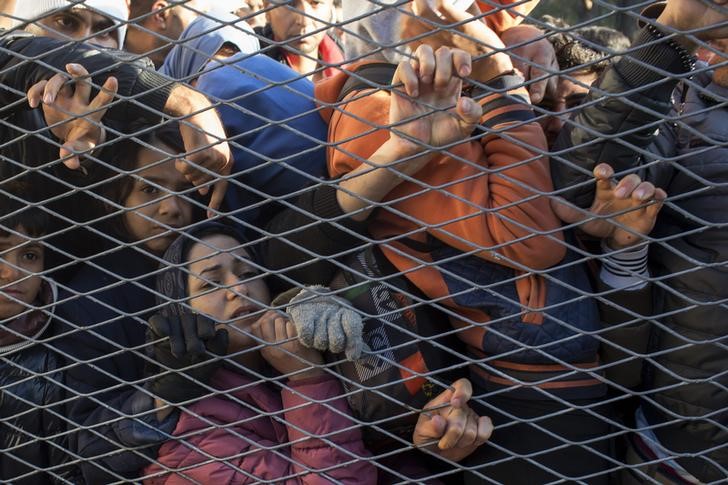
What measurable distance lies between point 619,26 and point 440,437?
83.5 inches

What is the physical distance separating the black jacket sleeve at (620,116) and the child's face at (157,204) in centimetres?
64

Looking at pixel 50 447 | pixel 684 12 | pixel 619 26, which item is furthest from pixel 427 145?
pixel 619 26

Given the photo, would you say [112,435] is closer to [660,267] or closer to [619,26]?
[660,267]

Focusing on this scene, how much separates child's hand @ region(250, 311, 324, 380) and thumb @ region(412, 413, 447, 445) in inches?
6.4

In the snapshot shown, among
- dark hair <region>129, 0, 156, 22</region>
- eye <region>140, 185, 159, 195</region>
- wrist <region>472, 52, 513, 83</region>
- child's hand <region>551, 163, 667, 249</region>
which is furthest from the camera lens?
dark hair <region>129, 0, 156, 22</region>

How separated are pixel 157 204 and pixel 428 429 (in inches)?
24.3

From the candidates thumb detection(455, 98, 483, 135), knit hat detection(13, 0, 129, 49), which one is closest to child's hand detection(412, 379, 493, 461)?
thumb detection(455, 98, 483, 135)

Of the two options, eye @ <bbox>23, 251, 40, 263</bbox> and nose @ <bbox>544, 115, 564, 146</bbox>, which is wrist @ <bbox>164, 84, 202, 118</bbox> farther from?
nose @ <bbox>544, 115, 564, 146</bbox>

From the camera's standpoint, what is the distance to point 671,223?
1.29m

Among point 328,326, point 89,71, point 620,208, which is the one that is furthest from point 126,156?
point 620,208

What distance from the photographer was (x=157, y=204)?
1541 mm

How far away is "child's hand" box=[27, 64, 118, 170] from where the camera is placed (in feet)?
4.03

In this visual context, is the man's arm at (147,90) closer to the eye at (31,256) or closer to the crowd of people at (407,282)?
the crowd of people at (407,282)

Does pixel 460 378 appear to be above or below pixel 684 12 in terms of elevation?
below
